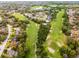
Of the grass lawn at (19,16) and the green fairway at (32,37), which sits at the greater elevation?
the grass lawn at (19,16)

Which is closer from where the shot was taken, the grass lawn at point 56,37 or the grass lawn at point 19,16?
the grass lawn at point 56,37

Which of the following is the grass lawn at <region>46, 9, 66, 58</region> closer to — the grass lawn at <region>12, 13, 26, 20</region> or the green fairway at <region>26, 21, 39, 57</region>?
the green fairway at <region>26, 21, 39, 57</region>

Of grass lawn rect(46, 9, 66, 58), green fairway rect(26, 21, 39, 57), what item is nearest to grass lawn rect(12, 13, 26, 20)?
green fairway rect(26, 21, 39, 57)

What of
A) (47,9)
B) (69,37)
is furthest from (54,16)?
(69,37)

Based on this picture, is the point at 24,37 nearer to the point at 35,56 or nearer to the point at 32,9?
the point at 35,56

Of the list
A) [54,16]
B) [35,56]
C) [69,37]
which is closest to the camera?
[35,56]

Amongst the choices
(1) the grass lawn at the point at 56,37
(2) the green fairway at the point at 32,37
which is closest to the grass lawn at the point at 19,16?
(2) the green fairway at the point at 32,37

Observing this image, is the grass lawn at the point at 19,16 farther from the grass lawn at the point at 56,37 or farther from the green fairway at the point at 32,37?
the grass lawn at the point at 56,37
